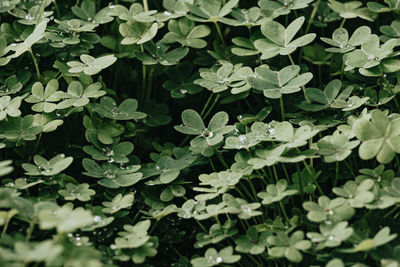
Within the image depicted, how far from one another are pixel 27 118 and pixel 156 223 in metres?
0.68

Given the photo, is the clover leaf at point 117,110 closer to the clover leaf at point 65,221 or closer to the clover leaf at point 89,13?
the clover leaf at point 89,13

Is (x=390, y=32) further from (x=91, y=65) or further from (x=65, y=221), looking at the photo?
(x=65, y=221)

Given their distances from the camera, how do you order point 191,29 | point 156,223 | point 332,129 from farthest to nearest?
point 191,29 → point 332,129 → point 156,223

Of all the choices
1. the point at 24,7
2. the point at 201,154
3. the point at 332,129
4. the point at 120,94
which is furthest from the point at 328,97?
the point at 24,7

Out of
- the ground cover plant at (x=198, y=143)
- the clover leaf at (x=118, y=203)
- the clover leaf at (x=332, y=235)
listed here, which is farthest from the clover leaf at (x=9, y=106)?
the clover leaf at (x=332, y=235)

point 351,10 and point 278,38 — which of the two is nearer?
point 278,38

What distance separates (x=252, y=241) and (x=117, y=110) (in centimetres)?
83

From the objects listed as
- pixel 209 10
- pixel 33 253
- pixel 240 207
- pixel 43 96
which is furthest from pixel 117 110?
pixel 33 253

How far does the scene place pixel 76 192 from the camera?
1.90 meters

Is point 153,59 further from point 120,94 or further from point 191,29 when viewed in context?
point 120,94

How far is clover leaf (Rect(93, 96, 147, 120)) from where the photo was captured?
7.09 feet

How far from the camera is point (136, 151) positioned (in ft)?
8.24

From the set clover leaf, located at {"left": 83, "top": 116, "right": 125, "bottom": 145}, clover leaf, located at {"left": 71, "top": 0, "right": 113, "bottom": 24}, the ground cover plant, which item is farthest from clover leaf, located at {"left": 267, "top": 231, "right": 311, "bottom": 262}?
clover leaf, located at {"left": 71, "top": 0, "right": 113, "bottom": 24}

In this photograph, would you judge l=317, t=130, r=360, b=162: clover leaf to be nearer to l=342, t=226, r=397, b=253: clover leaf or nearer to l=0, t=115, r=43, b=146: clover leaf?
l=342, t=226, r=397, b=253: clover leaf
